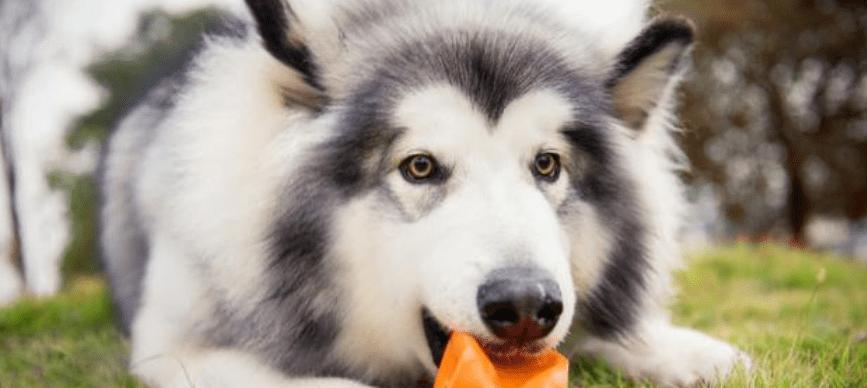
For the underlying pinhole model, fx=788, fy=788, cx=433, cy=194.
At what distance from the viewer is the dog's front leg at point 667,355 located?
2609mm

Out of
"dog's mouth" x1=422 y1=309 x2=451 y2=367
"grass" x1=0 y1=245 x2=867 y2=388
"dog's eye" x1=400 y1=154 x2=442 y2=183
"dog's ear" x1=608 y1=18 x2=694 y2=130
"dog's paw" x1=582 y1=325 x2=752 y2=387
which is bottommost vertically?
"grass" x1=0 y1=245 x2=867 y2=388

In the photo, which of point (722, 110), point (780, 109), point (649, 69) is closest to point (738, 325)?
point (649, 69)

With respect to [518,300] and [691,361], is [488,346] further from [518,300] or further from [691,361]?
[691,361]

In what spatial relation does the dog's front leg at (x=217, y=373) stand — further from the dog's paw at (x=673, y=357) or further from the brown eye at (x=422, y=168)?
the dog's paw at (x=673, y=357)

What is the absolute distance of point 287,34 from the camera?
2348 millimetres

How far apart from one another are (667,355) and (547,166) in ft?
2.95

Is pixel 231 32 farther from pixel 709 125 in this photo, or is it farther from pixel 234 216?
pixel 709 125

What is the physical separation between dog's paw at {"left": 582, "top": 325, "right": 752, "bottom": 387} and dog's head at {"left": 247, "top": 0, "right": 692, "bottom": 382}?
28 centimetres

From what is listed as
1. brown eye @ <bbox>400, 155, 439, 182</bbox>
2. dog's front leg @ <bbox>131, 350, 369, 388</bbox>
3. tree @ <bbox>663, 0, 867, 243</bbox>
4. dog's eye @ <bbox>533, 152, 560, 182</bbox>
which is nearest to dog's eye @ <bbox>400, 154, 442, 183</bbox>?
brown eye @ <bbox>400, 155, 439, 182</bbox>

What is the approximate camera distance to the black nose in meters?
1.87

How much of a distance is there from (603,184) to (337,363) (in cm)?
103

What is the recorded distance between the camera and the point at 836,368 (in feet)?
8.33

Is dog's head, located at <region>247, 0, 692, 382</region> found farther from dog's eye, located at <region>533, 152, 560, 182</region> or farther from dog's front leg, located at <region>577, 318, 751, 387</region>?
dog's front leg, located at <region>577, 318, 751, 387</region>

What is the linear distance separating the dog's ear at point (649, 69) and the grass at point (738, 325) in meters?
0.89
